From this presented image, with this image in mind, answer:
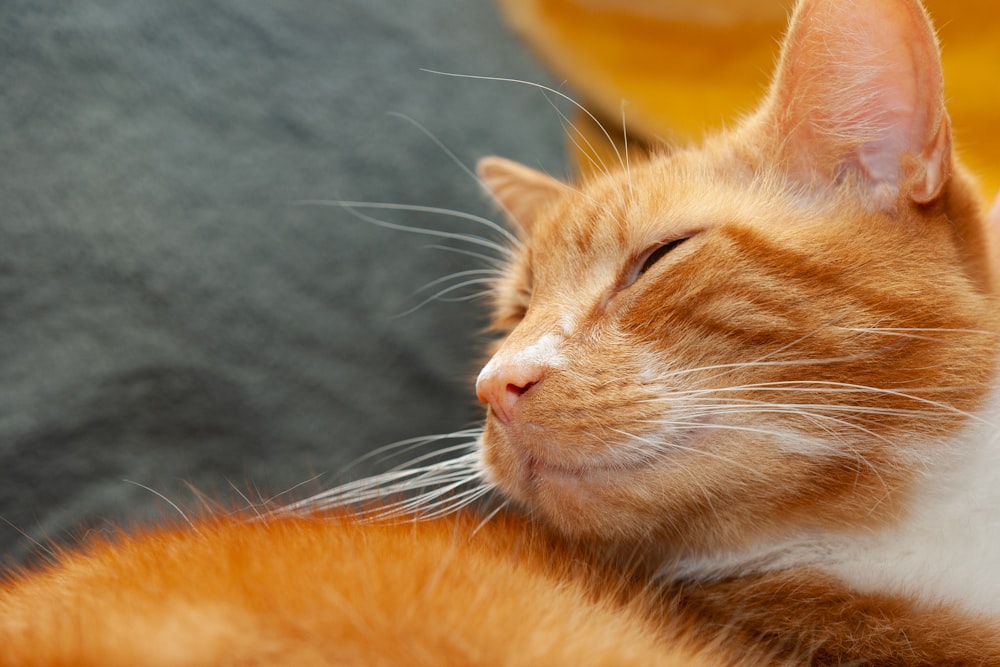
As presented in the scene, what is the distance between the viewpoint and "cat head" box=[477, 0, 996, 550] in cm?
80

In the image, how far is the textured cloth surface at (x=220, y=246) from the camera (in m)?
1.11

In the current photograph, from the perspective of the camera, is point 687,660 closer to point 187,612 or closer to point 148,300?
point 187,612

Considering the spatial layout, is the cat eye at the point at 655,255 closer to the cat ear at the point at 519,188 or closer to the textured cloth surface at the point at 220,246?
the cat ear at the point at 519,188

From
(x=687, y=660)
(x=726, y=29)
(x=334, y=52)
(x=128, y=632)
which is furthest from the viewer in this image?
(x=726, y=29)

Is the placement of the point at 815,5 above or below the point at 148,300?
above

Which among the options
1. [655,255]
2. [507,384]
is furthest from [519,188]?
[507,384]

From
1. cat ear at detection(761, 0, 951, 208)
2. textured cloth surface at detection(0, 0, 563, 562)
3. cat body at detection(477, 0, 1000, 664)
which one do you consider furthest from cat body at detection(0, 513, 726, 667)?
cat ear at detection(761, 0, 951, 208)

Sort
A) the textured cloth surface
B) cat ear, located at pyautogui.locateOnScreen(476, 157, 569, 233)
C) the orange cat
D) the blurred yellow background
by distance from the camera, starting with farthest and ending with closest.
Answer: the blurred yellow background < cat ear, located at pyautogui.locateOnScreen(476, 157, 569, 233) < the textured cloth surface < the orange cat

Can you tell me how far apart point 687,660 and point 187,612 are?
16.6 inches

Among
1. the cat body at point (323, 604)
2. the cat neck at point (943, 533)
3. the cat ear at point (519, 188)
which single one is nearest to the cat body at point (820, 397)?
the cat neck at point (943, 533)

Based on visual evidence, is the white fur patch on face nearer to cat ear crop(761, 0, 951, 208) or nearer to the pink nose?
the pink nose

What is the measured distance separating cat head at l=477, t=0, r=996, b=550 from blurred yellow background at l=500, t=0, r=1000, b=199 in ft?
2.26

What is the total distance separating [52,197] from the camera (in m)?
1.13

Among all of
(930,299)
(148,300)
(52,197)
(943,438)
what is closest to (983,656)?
(943,438)
